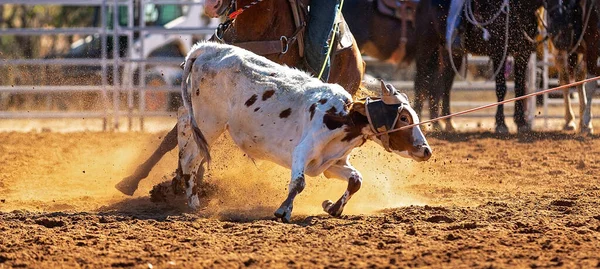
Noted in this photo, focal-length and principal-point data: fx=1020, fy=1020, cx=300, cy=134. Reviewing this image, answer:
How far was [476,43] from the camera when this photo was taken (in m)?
12.5

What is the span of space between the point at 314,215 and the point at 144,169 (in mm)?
1624

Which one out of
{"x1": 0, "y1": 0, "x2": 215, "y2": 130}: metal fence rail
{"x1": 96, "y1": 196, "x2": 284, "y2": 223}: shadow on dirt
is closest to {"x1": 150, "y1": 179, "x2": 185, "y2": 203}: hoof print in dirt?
{"x1": 96, "y1": 196, "x2": 284, "y2": 223}: shadow on dirt

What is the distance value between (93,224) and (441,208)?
2143 millimetres

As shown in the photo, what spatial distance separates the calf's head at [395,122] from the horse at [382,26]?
7223mm

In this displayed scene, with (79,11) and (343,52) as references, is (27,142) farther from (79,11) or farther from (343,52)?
Result: (79,11)

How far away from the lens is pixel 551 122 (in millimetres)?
15367

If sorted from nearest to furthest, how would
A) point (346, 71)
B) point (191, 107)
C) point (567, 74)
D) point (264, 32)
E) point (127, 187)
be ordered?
point (191, 107) < point (264, 32) < point (127, 187) < point (346, 71) < point (567, 74)

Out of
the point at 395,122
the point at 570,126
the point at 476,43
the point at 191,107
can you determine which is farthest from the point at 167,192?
the point at 570,126

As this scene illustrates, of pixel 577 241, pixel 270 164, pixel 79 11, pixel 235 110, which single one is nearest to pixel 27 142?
pixel 270 164

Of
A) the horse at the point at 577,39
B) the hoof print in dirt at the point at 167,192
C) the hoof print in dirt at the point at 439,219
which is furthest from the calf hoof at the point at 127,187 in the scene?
the horse at the point at 577,39

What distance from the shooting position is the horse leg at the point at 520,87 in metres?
12.8

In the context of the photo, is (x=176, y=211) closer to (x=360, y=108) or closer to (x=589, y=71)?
(x=360, y=108)

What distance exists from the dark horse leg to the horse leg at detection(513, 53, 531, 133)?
6.50 meters

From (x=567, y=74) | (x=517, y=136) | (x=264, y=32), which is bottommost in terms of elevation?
(x=517, y=136)
